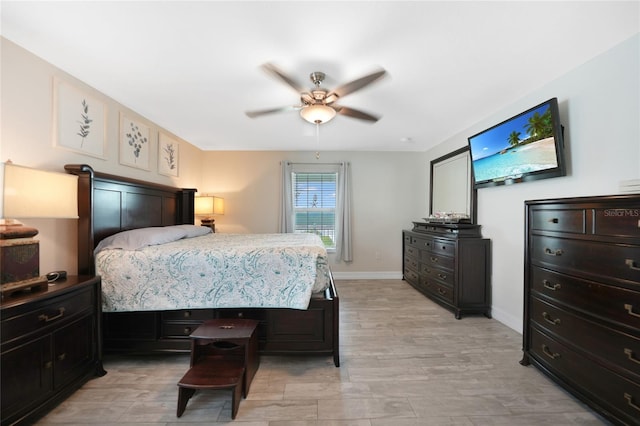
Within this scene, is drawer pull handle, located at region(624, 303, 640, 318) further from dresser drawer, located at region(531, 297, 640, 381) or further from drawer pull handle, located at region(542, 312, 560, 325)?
drawer pull handle, located at region(542, 312, 560, 325)

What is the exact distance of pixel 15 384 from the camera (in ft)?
4.42

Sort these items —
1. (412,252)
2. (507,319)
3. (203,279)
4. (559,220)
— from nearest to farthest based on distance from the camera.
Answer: (559,220) < (203,279) < (507,319) < (412,252)

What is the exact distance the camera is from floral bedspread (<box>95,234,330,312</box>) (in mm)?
2000

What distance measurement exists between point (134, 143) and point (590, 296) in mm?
4317

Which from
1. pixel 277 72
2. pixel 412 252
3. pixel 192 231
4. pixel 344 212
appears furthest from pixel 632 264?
pixel 192 231

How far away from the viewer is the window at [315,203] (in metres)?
4.79

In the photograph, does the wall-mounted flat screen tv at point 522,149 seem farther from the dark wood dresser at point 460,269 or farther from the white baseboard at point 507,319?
the white baseboard at point 507,319

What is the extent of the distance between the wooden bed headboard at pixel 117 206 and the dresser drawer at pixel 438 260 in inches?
143

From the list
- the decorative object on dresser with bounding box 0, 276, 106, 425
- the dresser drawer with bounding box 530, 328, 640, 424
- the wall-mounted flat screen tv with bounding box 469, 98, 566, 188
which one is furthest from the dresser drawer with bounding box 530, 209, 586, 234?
the decorative object on dresser with bounding box 0, 276, 106, 425

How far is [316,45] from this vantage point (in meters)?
1.75

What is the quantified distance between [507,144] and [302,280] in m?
2.52

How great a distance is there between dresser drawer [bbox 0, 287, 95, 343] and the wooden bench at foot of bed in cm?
38

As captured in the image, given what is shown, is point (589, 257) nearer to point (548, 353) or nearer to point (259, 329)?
point (548, 353)

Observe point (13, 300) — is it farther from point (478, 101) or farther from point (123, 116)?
point (478, 101)
